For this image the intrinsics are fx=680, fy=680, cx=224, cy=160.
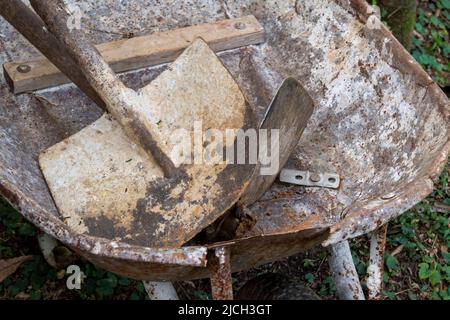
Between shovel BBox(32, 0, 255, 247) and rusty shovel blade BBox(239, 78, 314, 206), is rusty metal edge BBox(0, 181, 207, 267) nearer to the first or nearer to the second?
shovel BBox(32, 0, 255, 247)

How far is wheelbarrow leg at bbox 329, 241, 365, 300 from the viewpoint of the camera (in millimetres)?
2623

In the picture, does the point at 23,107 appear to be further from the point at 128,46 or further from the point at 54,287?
the point at 54,287

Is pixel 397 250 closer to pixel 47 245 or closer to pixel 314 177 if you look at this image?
pixel 314 177

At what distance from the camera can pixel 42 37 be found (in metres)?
2.79

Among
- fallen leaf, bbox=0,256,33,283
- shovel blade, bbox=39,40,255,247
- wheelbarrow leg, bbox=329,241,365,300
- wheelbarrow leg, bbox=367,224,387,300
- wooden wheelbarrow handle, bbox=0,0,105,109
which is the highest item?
wooden wheelbarrow handle, bbox=0,0,105,109

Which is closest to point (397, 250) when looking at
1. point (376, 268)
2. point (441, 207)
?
point (441, 207)

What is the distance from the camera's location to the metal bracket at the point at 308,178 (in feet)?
9.68

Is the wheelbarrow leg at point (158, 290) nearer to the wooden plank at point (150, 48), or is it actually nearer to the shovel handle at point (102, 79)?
the shovel handle at point (102, 79)

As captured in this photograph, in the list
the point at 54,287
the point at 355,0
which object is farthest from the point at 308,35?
the point at 54,287

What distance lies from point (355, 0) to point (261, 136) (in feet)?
2.48

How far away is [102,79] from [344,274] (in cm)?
122

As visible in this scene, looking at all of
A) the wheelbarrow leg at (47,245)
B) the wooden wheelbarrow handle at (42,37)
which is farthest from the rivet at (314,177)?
the wheelbarrow leg at (47,245)

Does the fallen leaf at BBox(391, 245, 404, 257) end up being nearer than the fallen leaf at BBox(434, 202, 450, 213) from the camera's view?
Yes

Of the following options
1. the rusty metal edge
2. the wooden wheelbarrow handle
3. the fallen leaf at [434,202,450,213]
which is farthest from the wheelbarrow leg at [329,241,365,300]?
the fallen leaf at [434,202,450,213]
